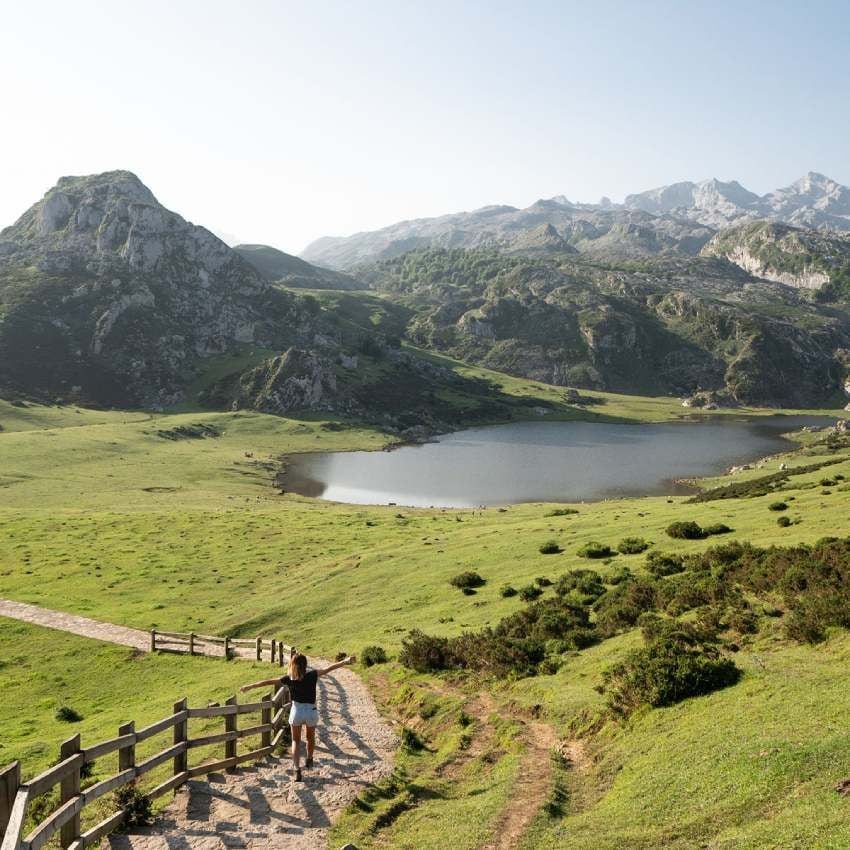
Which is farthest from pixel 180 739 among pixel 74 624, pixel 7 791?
pixel 74 624

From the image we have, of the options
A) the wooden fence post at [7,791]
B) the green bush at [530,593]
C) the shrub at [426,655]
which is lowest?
the shrub at [426,655]

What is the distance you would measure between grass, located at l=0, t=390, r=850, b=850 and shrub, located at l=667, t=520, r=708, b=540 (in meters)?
0.78

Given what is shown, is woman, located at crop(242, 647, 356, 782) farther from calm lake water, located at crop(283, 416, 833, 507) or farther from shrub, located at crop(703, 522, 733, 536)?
calm lake water, located at crop(283, 416, 833, 507)

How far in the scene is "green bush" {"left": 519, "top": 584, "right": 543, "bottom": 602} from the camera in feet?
125

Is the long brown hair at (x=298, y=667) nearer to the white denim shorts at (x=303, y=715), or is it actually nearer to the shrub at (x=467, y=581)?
the white denim shorts at (x=303, y=715)

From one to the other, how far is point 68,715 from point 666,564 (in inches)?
1220

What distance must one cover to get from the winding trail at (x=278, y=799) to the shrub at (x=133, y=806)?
0.21m

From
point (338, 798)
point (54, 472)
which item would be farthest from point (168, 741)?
point (54, 472)

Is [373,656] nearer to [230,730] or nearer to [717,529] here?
[230,730]

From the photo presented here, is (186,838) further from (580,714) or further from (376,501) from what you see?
(376,501)

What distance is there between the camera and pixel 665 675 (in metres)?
21.1

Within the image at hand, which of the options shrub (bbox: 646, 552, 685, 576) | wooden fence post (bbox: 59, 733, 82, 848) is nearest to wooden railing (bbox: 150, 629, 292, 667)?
shrub (bbox: 646, 552, 685, 576)

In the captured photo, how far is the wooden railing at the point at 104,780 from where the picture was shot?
470 inches

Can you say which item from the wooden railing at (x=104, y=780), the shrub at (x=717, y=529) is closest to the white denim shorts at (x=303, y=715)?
the wooden railing at (x=104, y=780)
